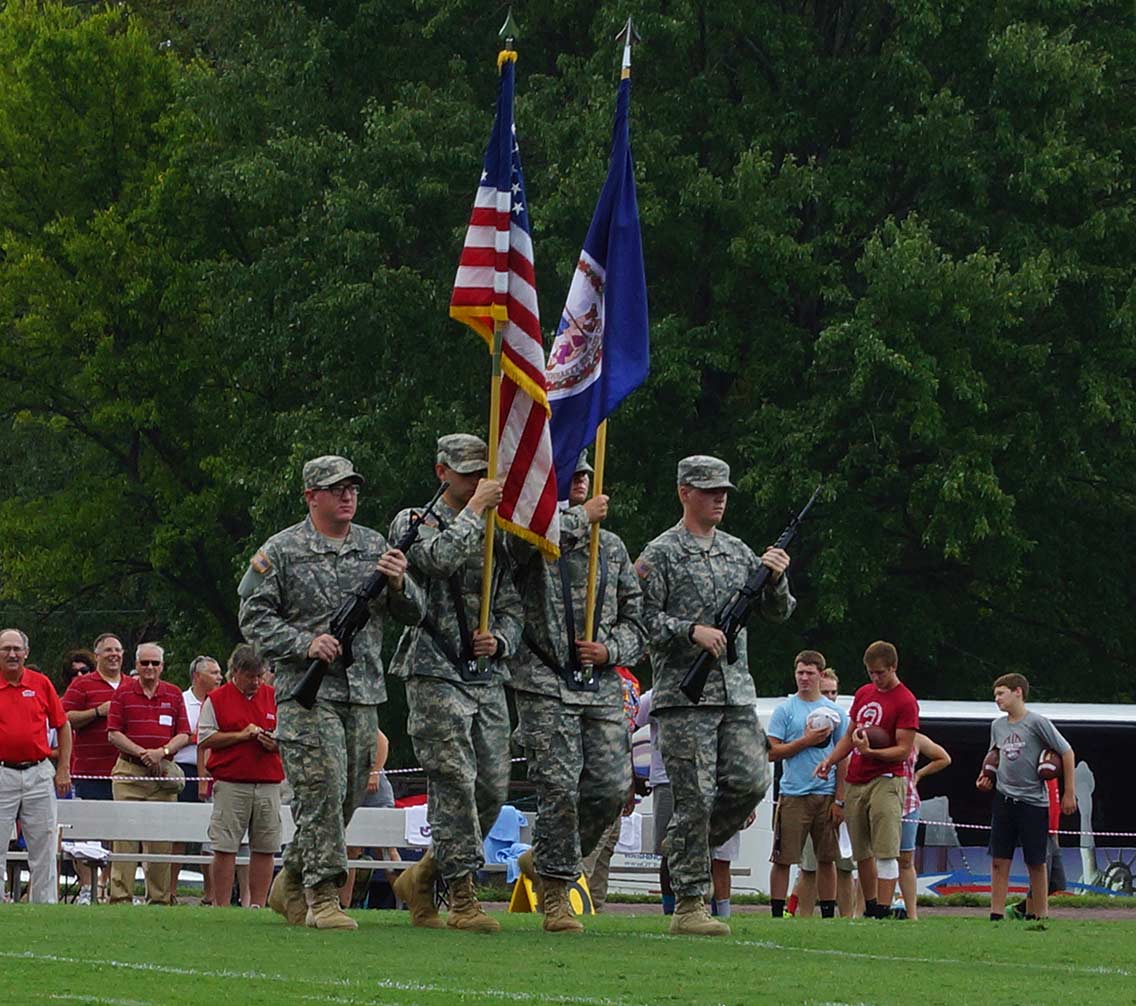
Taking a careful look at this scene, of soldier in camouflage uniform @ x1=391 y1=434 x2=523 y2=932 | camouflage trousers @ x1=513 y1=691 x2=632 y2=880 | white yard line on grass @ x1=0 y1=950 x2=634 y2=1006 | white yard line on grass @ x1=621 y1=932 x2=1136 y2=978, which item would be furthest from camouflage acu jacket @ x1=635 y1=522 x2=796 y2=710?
white yard line on grass @ x1=0 y1=950 x2=634 y2=1006

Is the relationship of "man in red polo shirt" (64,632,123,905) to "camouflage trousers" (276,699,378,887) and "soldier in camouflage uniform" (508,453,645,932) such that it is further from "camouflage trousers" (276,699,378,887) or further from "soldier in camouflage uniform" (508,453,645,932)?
"soldier in camouflage uniform" (508,453,645,932)

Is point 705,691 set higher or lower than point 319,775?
higher

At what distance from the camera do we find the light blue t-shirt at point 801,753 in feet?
58.0

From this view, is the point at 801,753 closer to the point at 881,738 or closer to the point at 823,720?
the point at 823,720

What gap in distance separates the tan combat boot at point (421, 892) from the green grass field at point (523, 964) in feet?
0.48

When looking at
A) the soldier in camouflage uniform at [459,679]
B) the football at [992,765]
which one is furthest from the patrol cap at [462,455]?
the football at [992,765]

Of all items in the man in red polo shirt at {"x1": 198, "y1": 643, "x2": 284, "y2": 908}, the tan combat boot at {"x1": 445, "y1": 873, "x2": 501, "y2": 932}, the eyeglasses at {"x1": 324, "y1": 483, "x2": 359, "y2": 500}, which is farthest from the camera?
the man in red polo shirt at {"x1": 198, "y1": 643, "x2": 284, "y2": 908}

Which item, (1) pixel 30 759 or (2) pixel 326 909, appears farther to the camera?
(1) pixel 30 759

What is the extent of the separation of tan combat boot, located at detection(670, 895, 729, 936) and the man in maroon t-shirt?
4.82 meters

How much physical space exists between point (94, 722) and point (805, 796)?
17.9ft

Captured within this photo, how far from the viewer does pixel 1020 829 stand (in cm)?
1686

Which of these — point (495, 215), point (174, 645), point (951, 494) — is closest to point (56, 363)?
point (174, 645)

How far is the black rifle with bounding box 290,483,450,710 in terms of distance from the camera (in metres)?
11.1

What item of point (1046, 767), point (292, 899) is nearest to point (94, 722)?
point (292, 899)
